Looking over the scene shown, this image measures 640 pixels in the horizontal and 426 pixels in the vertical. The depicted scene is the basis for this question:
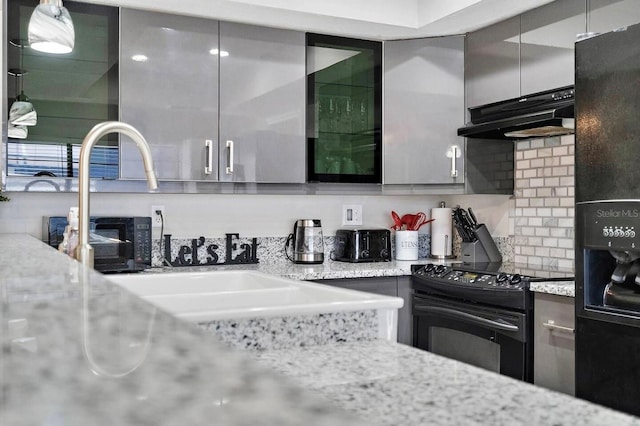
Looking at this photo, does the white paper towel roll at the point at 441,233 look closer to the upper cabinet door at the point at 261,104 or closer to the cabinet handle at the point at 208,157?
the upper cabinet door at the point at 261,104

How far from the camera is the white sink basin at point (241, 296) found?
3.76 ft

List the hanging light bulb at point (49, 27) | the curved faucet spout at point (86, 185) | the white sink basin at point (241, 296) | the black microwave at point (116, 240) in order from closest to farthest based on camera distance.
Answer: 1. the white sink basin at point (241, 296)
2. the curved faucet spout at point (86, 185)
3. the hanging light bulb at point (49, 27)
4. the black microwave at point (116, 240)

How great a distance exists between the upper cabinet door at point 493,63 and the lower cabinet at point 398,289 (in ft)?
3.45

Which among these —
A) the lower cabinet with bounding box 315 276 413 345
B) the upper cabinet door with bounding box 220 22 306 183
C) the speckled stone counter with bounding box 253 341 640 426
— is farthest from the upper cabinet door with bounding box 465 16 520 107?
the speckled stone counter with bounding box 253 341 640 426

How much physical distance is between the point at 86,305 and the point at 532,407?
0.53 meters

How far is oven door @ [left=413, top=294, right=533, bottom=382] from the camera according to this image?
2725mm

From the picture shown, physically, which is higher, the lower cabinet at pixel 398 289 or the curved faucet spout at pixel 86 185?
the curved faucet spout at pixel 86 185

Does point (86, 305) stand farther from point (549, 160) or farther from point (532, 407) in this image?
point (549, 160)

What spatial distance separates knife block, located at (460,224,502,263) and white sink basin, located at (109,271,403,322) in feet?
6.10

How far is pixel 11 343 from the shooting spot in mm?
414

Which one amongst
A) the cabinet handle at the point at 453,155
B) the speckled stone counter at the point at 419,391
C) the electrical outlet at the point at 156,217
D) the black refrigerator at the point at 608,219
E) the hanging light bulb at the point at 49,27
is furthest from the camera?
the cabinet handle at the point at 453,155

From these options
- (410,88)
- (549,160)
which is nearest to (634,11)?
(549,160)

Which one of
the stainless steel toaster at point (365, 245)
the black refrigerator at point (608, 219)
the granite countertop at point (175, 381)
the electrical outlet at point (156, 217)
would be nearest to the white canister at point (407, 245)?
the stainless steel toaster at point (365, 245)

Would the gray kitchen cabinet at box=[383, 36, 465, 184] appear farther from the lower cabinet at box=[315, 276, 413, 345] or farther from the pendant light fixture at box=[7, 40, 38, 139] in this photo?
the pendant light fixture at box=[7, 40, 38, 139]
